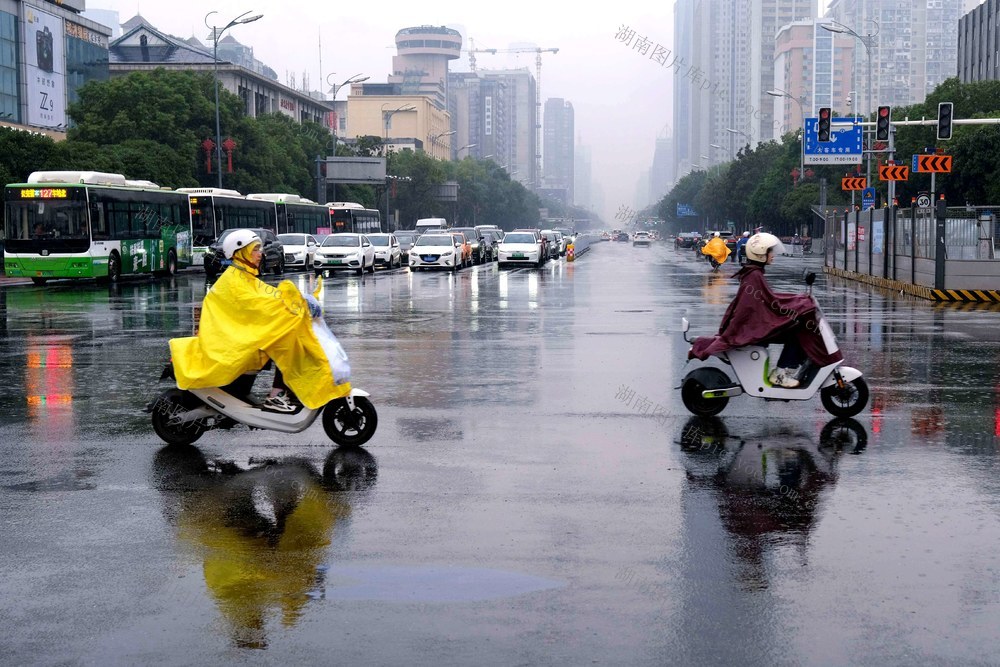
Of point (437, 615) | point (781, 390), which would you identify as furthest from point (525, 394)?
point (437, 615)

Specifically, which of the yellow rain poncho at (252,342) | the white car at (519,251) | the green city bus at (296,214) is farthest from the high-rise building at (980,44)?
the yellow rain poncho at (252,342)

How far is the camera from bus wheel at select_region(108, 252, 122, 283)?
37.2 m

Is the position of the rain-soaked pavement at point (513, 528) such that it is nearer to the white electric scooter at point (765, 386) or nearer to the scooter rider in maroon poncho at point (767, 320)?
the white electric scooter at point (765, 386)

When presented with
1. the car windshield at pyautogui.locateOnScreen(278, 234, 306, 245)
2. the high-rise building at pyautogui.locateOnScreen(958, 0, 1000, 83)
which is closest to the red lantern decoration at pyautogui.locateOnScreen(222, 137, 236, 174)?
the car windshield at pyautogui.locateOnScreen(278, 234, 306, 245)

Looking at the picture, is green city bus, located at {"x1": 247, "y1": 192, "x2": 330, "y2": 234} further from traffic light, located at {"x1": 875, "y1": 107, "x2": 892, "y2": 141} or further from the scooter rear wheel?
the scooter rear wheel

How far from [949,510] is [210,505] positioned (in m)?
4.06

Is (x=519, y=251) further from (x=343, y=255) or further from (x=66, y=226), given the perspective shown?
(x=66, y=226)

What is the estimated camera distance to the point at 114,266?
37500mm

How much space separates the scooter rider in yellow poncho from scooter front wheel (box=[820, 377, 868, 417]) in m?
3.97

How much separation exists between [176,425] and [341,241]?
125 feet

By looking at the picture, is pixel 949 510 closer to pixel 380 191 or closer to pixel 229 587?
pixel 229 587

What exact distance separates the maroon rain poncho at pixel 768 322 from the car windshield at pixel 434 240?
38.1 m

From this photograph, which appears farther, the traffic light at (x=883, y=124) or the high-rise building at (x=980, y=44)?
the high-rise building at (x=980, y=44)

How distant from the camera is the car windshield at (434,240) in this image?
158 feet
